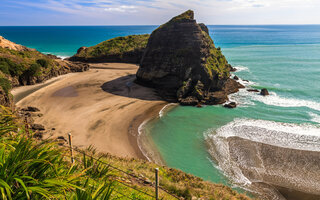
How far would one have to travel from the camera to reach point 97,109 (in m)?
30.8

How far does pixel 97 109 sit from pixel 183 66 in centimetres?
1912

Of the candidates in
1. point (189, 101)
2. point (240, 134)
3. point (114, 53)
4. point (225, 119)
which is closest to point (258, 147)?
point (240, 134)

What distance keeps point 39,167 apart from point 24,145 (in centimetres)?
73

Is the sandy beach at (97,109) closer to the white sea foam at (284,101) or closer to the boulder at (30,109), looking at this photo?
the boulder at (30,109)

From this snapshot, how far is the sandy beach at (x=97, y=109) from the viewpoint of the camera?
75.3 ft

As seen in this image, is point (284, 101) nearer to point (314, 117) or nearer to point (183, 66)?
point (314, 117)

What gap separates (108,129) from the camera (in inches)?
997

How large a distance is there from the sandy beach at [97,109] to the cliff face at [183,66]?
155 inches

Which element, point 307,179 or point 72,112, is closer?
point 307,179

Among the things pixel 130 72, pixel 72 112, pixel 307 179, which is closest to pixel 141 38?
pixel 130 72

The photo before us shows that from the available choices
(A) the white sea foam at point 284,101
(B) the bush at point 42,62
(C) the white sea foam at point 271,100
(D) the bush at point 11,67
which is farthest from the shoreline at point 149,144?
(B) the bush at point 42,62

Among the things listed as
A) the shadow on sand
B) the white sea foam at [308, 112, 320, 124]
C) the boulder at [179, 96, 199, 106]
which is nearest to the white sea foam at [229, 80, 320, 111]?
the white sea foam at [308, 112, 320, 124]

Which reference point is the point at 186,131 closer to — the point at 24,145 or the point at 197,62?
the point at 197,62

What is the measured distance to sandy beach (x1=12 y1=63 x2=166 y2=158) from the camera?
22953mm
